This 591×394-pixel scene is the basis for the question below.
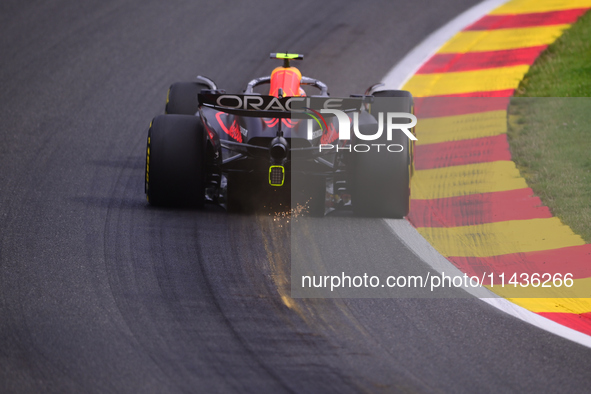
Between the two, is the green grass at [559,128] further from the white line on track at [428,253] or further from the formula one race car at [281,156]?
the formula one race car at [281,156]

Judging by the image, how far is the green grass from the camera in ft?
26.3

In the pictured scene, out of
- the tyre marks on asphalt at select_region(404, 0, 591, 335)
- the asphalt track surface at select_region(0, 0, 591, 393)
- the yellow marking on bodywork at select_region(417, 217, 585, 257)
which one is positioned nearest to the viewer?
the asphalt track surface at select_region(0, 0, 591, 393)

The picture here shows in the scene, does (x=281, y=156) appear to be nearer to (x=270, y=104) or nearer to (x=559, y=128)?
(x=270, y=104)

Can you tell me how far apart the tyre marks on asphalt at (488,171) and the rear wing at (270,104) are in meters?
1.48

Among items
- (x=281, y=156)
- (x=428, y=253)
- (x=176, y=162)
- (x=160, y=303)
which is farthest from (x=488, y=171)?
(x=160, y=303)

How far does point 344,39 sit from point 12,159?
20.8 ft

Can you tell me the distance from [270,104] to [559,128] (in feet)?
14.5

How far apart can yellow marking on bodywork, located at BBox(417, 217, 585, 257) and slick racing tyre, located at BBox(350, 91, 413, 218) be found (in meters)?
0.38

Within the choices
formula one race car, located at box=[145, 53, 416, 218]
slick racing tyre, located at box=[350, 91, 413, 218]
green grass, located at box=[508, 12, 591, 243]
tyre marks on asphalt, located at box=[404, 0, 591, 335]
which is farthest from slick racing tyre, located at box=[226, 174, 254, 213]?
green grass, located at box=[508, 12, 591, 243]

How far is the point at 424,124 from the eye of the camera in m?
10.3

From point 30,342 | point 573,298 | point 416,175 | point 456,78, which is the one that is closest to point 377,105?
point 416,175

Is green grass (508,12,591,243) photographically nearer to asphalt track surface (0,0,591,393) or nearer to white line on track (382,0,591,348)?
white line on track (382,0,591,348)

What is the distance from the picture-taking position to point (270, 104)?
698 cm

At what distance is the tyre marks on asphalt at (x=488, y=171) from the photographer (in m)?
6.75
